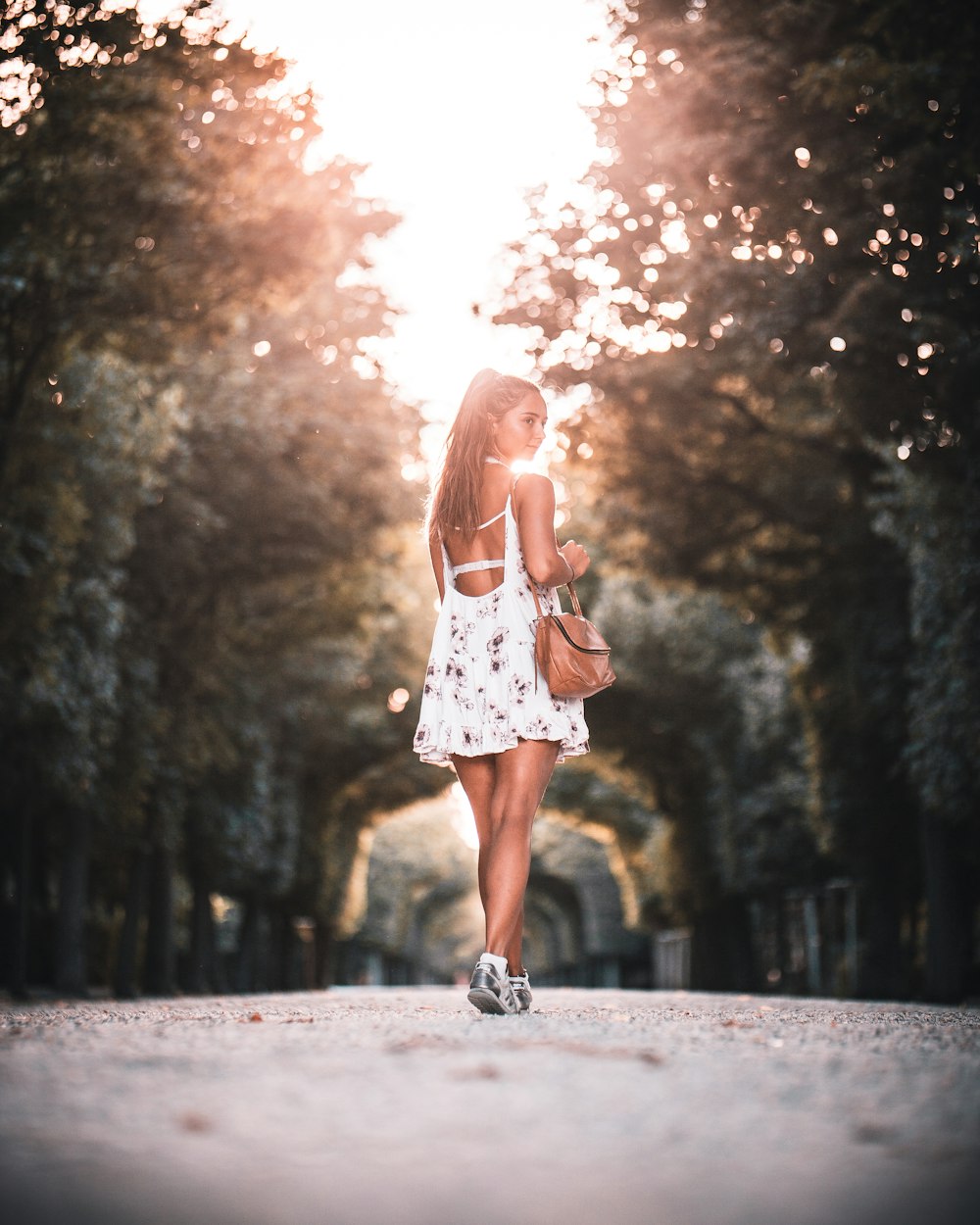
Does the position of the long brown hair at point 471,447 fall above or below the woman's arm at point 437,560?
above

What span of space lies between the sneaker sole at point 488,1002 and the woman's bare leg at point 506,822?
223mm

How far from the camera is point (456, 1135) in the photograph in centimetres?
314

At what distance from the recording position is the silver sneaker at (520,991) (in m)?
6.27

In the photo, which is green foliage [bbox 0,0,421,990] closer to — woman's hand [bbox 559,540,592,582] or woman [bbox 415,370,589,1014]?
woman [bbox 415,370,589,1014]

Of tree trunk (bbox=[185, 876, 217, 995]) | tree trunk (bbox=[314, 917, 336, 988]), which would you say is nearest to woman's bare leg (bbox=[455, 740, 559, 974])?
tree trunk (bbox=[185, 876, 217, 995])

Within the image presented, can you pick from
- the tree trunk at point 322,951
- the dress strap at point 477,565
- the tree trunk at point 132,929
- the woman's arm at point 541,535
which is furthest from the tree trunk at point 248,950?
the woman's arm at point 541,535

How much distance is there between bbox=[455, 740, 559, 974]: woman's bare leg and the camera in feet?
20.6

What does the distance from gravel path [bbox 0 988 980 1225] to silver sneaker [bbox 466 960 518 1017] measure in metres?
1.58

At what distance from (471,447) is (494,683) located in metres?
1.00

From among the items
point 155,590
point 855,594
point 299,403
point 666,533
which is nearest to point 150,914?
point 155,590

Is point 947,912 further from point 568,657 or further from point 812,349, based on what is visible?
point 568,657

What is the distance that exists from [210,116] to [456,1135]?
12.7 m

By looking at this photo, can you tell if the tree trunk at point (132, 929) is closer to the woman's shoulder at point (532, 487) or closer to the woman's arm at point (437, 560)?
the woman's arm at point (437, 560)

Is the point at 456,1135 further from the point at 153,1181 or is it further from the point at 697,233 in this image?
the point at 697,233
